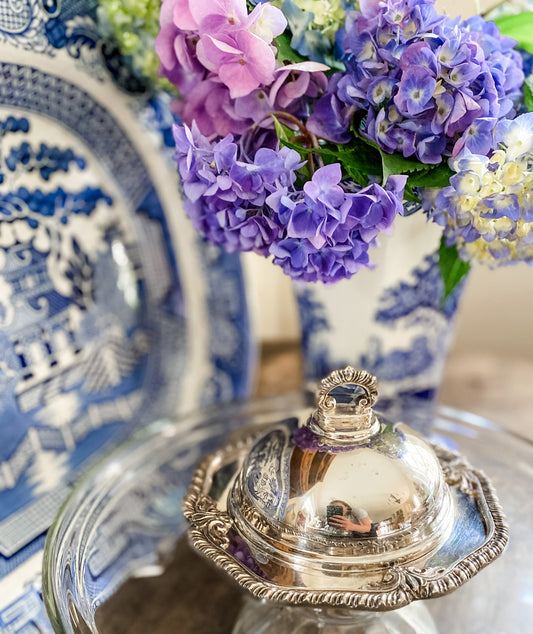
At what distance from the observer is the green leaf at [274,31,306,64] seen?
12.2 inches

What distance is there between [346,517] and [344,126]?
197mm

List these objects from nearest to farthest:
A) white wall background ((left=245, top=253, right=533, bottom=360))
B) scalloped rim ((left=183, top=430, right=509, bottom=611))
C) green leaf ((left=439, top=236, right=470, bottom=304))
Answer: scalloped rim ((left=183, top=430, right=509, bottom=611))
green leaf ((left=439, top=236, right=470, bottom=304))
white wall background ((left=245, top=253, right=533, bottom=360))

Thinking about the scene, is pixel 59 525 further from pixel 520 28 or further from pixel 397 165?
pixel 520 28

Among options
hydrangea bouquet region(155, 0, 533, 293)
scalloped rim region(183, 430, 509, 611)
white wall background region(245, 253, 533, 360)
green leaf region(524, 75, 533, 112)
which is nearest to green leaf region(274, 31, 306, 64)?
hydrangea bouquet region(155, 0, 533, 293)

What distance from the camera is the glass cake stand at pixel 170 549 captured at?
345 millimetres

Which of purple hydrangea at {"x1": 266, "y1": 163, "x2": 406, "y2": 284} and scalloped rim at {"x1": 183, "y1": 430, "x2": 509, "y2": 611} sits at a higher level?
purple hydrangea at {"x1": 266, "y1": 163, "x2": 406, "y2": 284}

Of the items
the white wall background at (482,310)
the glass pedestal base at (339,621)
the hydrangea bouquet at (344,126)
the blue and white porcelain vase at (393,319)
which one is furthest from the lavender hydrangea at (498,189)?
the white wall background at (482,310)

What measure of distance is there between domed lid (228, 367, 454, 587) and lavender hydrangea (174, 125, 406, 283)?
0.20ft

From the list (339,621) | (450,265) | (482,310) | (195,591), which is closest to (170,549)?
(195,591)

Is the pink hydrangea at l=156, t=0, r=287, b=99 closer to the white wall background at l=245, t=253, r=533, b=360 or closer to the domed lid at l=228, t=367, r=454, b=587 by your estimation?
the domed lid at l=228, t=367, r=454, b=587

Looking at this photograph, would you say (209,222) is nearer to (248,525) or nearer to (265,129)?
(265,129)

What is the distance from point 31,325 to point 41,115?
0.15m

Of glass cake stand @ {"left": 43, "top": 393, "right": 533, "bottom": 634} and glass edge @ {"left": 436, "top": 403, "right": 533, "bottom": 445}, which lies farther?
glass edge @ {"left": 436, "top": 403, "right": 533, "bottom": 445}

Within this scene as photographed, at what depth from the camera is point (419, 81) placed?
28 cm
